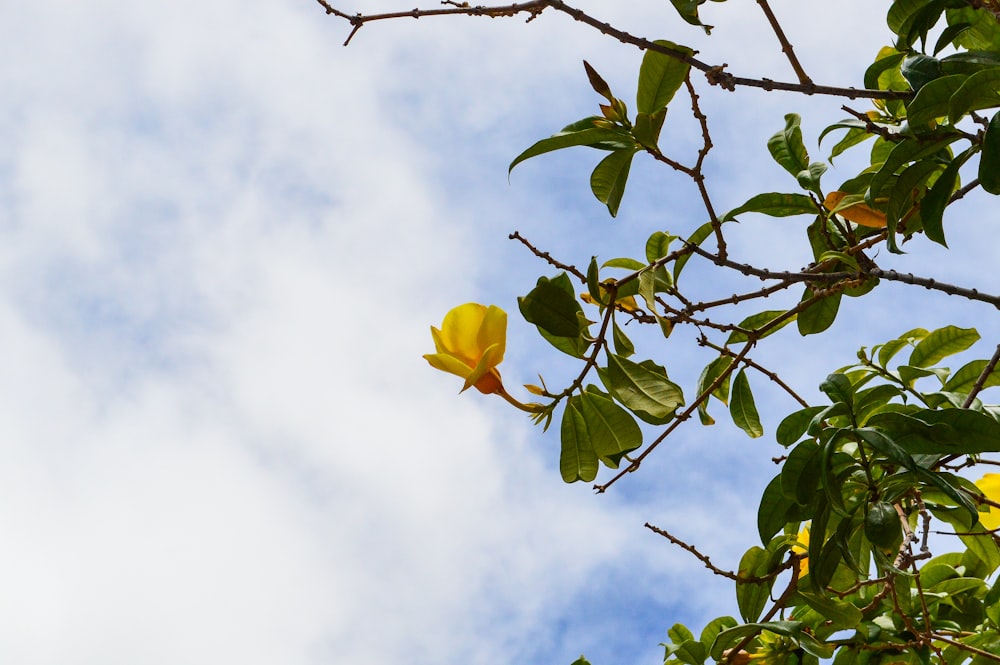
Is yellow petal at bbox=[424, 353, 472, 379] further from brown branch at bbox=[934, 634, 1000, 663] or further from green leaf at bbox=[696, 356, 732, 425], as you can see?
brown branch at bbox=[934, 634, 1000, 663]

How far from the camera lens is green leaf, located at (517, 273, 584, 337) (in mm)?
1242

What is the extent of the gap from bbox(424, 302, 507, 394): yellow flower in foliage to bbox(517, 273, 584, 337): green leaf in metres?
0.06

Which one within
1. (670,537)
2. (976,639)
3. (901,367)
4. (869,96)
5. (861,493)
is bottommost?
(976,639)

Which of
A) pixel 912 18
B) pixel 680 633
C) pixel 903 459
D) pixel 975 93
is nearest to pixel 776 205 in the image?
pixel 912 18

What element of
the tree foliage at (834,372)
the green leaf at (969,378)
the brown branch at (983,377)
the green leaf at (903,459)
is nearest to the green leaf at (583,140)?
the tree foliage at (834,372)

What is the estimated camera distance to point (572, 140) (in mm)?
1228

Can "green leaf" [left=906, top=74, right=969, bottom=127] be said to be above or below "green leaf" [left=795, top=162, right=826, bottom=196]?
below

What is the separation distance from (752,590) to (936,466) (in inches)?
17.1

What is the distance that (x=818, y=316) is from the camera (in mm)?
1592

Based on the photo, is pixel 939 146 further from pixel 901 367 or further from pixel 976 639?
pixel 976 639

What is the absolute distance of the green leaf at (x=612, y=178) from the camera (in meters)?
1.29

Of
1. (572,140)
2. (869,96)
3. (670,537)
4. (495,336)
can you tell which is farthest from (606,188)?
(670,537)

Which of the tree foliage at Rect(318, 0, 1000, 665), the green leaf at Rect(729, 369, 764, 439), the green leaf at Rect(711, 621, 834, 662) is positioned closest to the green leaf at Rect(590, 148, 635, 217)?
the tree foliage at Rect(318, 0, 1000, 665)

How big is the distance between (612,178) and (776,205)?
1.22 ft
